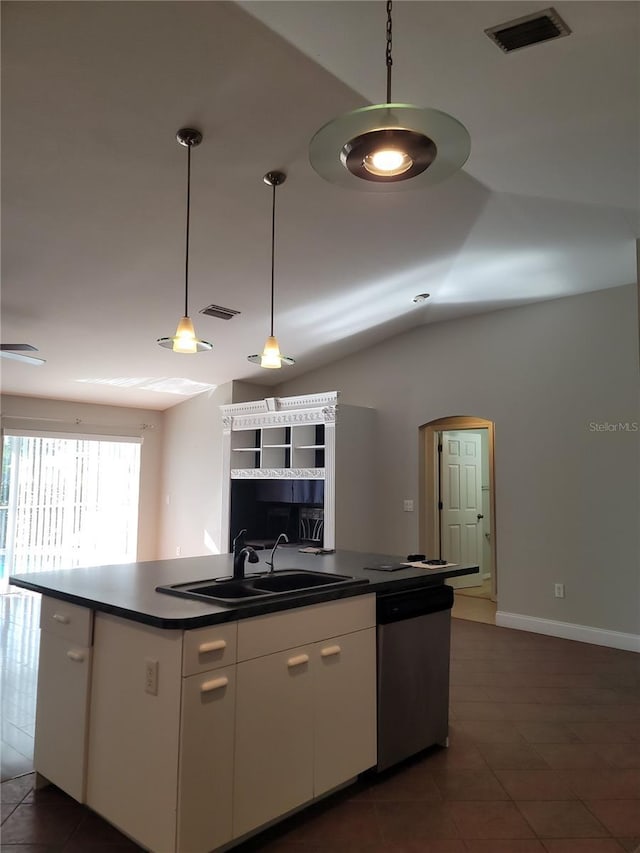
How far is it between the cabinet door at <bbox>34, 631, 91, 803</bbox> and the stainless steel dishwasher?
4.08 feet

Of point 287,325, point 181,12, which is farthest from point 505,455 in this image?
point 181,12

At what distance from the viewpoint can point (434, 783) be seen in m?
2.64

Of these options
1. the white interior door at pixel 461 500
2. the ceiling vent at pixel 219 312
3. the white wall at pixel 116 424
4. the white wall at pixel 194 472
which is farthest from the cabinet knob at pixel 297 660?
the white wall at pixel 116 424

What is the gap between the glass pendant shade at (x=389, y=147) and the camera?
60.5 inches

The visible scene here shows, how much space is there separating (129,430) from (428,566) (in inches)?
231

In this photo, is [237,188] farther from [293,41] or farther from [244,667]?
[244,667]

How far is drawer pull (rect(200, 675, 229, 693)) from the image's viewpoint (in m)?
1.99

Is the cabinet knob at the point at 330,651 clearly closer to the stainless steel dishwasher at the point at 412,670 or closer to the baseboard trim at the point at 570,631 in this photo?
the stainless steel dishwasher at the point at 412,670

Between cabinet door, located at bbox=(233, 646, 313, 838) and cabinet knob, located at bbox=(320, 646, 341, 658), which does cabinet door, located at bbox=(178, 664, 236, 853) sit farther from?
cabinet knob, located at bbox=(320, 646, 341, 658)

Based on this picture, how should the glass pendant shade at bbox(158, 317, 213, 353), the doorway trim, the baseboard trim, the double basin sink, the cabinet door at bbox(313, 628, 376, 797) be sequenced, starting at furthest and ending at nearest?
the doorway trim, the baseboard trim, the glass pendant shade at bbox(158, 317, 213, 353), the cabinet door at bbox(313, 628, 376, 797), the double basin sink

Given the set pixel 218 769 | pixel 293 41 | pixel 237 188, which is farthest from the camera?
pixel 237 188

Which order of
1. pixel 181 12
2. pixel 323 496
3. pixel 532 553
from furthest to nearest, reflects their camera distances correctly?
pixel 323 496 < pixel 532 553 < pixel 181 12

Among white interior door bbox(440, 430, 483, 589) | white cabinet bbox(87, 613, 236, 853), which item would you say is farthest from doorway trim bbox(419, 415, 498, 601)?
white cabinet bbox(87, 613, 236, 853)

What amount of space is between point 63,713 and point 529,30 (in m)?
3.26
